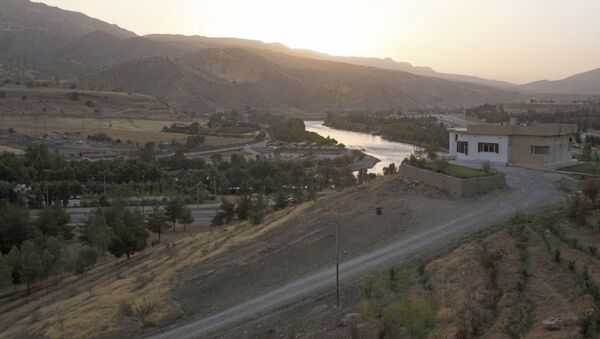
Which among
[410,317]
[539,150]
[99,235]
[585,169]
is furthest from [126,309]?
[585,169]

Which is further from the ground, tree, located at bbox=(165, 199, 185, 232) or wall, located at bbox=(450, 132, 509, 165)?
wall, located at bbox=(450, 132, 509, 165)

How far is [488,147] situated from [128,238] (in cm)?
1425

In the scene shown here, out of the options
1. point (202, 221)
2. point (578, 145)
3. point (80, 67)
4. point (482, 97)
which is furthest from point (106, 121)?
point (482, 97)

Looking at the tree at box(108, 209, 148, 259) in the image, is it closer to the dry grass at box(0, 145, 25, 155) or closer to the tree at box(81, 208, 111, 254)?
the tree at box(81, 208, 111, 254)

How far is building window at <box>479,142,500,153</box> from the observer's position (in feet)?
71.7

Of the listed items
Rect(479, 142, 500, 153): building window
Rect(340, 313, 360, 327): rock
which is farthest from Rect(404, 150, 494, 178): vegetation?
Rect(340, 313, 360, 327): rock

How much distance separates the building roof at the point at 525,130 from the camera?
806 inches

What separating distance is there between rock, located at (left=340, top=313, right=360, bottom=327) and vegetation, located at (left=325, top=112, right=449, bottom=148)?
4707cm

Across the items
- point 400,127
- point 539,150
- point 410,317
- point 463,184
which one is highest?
point 539,150

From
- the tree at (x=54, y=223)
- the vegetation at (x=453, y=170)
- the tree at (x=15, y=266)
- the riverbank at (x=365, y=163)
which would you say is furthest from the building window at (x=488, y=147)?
the riverbank at (x=365, y=163)

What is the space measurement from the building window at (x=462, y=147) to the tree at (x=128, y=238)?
13.3m

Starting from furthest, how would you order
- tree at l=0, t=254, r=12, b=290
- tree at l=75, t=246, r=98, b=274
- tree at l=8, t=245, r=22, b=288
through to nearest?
tree at l=75, t=246, r=98, b=274 → tree at l=8, t=245, r=22, b=288 → tree at l=0, t=254, r=12, b=290

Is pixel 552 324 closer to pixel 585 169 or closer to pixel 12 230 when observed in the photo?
pixel 585 169

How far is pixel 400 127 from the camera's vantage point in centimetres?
8388
